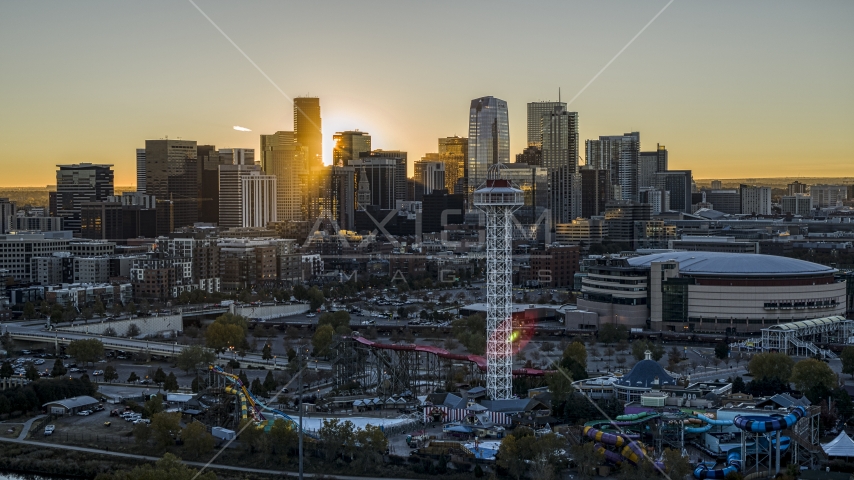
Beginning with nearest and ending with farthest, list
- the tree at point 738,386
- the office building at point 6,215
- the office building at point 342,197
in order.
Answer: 1. the tree at point 738,386
2. the office building at point 6,215
3. the office building at point 342,197

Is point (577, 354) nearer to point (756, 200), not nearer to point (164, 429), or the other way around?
point (164, 429)

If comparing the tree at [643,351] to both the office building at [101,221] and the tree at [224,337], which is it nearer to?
the tree at [224,337]

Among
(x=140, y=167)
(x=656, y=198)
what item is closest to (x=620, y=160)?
(x=656, y=198)

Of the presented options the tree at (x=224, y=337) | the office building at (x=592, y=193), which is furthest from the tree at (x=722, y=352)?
the office building at (x=592, y=193)

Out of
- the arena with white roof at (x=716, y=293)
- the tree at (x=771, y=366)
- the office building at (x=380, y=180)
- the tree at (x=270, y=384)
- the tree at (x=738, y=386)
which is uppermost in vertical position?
the office building at (x=380, y=180)

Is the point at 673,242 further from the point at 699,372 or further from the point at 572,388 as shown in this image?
the point at 572,388

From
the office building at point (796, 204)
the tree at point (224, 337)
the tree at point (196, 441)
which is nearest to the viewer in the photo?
the tree at point (196, 441)
